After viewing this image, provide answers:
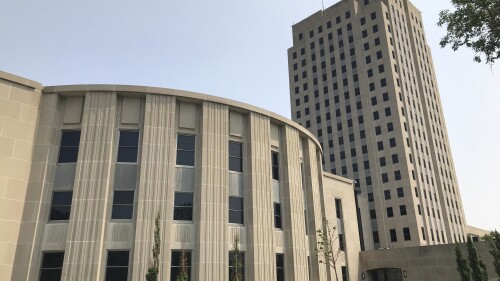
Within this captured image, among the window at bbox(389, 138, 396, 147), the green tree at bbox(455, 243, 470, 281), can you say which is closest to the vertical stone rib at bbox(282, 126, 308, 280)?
the green tree at bbox(455, 243, 470, 281)

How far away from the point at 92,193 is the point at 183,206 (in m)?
5.46

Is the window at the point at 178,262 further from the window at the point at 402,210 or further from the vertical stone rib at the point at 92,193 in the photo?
the window at the point at 402,210

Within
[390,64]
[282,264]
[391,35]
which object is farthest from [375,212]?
[282,264]

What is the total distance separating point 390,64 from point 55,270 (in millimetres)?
70573

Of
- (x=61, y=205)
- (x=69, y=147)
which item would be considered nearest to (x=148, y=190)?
(x=61, y=205)

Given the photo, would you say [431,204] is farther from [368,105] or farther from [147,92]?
[147,92]

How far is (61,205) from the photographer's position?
21.2 metres

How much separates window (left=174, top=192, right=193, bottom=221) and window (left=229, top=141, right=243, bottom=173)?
12.7 feet

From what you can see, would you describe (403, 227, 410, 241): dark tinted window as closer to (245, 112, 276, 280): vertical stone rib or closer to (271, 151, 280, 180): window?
(271, 151, 280, 180): window

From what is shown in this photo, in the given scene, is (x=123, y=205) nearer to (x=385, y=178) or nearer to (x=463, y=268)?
(x=463, y=268)

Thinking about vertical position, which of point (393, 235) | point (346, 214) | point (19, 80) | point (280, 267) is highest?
point (19, 80)

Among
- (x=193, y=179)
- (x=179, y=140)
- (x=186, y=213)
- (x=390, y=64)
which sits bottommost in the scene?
(x=186, y=213)

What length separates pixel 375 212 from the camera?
67688 millimetres

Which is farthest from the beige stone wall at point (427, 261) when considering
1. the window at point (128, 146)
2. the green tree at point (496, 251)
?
the window at point (128, 146)
